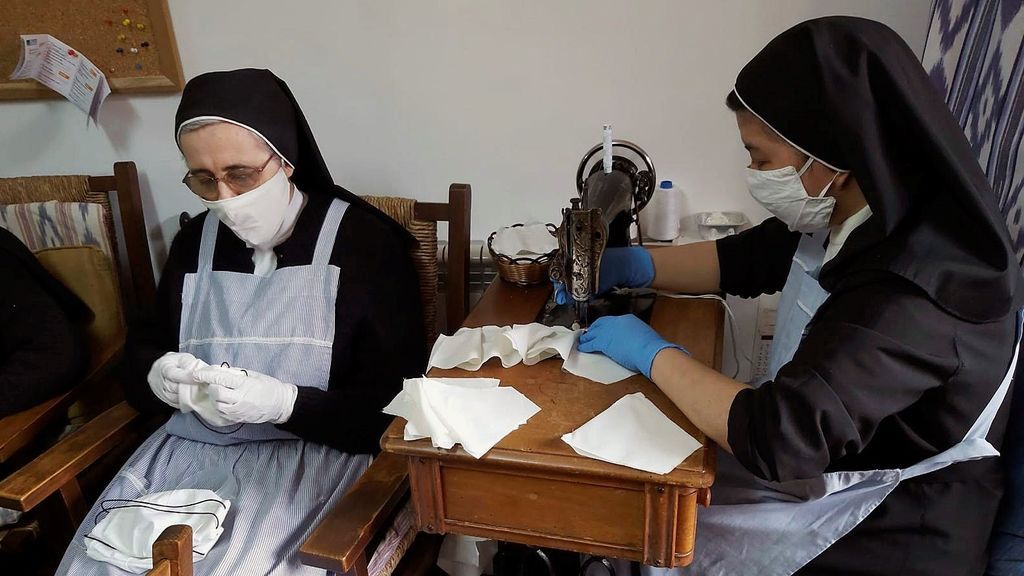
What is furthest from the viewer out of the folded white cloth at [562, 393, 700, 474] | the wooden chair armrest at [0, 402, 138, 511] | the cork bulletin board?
the cork bulletin board

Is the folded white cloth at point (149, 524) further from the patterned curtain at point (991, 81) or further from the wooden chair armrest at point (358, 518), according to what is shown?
the patterned curtain at point (991, 81)

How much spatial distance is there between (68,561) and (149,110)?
1.28 meters

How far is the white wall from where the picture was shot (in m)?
1.61

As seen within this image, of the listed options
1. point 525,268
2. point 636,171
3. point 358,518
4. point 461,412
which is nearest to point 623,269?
point 525,268

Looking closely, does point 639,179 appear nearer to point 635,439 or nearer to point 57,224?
point 635,439

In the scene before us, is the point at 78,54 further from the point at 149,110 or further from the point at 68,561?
the point at 68,561

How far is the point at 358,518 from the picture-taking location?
1.11m

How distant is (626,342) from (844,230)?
39 centimetres

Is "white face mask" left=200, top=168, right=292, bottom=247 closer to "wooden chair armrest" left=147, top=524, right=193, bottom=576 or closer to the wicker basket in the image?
the wicker basket

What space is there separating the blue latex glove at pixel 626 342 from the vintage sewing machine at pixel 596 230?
3.2 inches

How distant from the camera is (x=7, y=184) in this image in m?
1.93

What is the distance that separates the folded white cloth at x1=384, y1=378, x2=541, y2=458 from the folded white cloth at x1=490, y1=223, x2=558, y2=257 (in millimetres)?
516

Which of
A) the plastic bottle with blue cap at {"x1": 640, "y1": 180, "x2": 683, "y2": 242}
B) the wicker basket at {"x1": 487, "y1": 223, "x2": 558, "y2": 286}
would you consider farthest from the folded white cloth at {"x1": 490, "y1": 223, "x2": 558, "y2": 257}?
the plastic bottle with blue cap at {"x1": 640, "y1": 180, "x2": 683, "y2": 242}

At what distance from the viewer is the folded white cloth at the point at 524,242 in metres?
1.57
